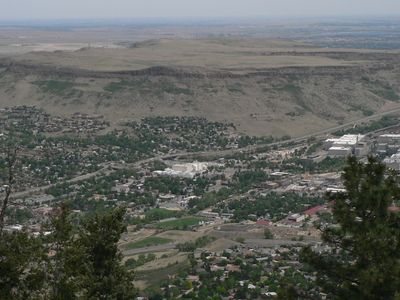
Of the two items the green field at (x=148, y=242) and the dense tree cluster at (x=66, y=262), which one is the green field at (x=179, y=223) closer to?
the green field at (x=148, y=242)

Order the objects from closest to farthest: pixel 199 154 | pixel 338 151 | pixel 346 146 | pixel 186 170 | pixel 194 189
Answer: pixel 194 189 → pixel 186 170 → pixel 338 151 → pixel 346 146 → pixel 199 154

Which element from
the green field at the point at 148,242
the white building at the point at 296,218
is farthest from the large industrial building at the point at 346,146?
the green field at the point at 148,242

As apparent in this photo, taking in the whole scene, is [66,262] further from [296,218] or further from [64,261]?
[296,218]

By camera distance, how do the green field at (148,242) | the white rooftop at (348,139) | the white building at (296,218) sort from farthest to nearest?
the white rooftop at (348,139) → the white building at (296,218) → the green field at (148,242)

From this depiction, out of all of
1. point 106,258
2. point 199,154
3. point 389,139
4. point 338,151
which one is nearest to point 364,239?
point 106,258

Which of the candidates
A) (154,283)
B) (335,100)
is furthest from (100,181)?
(335,100)

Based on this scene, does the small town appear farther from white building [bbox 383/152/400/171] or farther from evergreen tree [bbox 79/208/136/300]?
evergreen tree [bbox 79/208/136/300]
